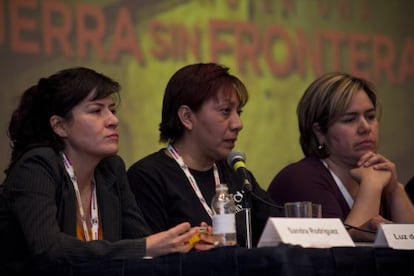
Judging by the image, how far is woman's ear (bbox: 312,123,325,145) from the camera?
3.41 m

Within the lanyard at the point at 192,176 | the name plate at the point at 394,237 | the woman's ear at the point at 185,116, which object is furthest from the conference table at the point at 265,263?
the woman's ear at the point at 185,116

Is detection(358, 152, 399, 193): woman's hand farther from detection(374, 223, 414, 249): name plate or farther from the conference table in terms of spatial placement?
the conference table

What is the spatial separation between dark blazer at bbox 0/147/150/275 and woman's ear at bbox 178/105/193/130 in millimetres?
318

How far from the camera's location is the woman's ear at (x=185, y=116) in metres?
3.11

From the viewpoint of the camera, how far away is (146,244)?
2.25m

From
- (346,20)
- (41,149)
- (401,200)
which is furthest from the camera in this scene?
(346,20)

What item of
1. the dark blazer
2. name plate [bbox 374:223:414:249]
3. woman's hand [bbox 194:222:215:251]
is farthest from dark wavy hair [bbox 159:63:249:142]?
name plate [bbox 374:223:414:249]

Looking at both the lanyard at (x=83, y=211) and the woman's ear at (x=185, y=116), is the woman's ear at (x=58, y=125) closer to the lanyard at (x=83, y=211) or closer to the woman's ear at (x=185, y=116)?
the lanyard at (x=83, y=211)

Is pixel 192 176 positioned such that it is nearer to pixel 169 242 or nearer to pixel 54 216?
pixel 54 216

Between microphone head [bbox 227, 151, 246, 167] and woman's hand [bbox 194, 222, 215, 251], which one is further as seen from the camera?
microphone head [bbox 227, 151, 246, 167]

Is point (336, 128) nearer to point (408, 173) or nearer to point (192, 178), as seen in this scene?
point (192, 178)

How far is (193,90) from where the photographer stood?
3.08 meters

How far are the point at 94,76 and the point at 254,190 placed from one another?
0.75 metres

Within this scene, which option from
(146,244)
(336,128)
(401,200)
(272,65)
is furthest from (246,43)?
(146,244)
